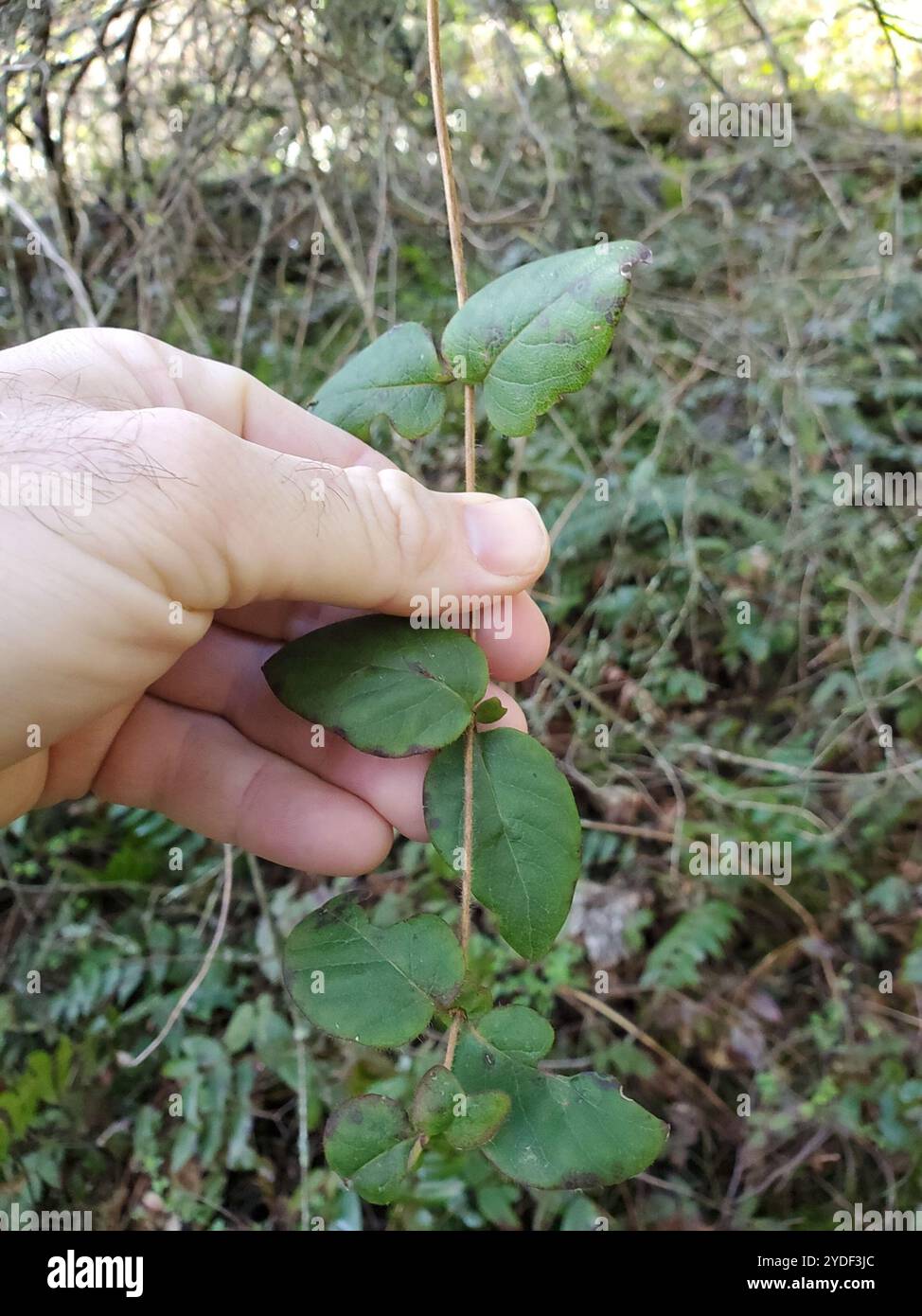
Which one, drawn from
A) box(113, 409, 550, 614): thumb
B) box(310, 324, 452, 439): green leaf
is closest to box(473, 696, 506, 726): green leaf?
box(113, 409, 550, 614): thumb

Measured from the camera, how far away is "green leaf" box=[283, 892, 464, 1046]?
749 millimetres

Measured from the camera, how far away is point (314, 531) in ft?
2.93

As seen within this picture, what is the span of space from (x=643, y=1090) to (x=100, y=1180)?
1113 millimetres

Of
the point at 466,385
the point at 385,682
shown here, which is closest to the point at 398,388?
the point at 466,385

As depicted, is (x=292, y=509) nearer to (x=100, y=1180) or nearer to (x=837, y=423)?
(x=100, y=1180)

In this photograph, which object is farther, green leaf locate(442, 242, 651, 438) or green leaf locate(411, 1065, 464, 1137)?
green leaf locate(442, 242, 651, 438)

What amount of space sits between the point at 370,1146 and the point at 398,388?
26.9 inches

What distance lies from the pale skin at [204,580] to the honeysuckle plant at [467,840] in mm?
91

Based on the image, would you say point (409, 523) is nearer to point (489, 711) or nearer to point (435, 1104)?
point (489, 711)

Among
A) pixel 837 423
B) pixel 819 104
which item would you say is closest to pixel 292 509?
pixel 837 423

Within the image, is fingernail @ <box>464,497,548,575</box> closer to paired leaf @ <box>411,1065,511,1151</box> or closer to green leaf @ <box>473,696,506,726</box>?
green leaf @ <box>473,696,506,726</box>

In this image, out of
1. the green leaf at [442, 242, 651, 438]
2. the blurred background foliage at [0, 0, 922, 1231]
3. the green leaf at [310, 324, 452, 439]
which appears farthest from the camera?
the blurred background foliage at [0, 0, 922, 1231]

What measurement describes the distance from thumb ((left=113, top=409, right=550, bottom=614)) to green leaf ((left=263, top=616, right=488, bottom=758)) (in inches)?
2.4

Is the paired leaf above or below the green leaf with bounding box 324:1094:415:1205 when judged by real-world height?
above
